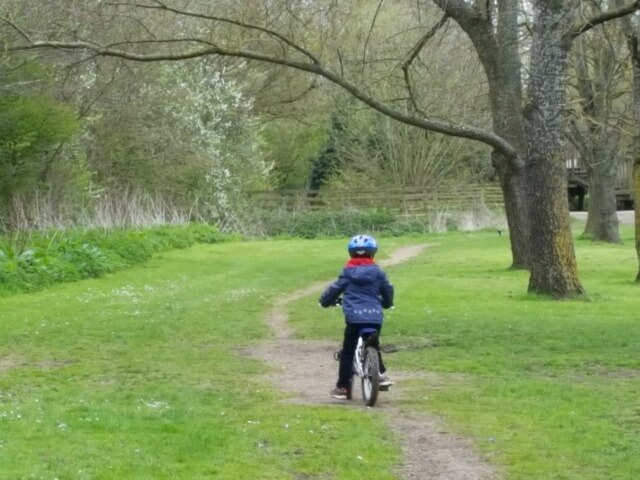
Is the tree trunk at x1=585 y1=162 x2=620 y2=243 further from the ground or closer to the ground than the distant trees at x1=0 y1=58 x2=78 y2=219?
closer to the ground

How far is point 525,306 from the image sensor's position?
20203mm

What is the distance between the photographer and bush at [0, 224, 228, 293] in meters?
22.9

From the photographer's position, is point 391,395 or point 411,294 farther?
point 411,294

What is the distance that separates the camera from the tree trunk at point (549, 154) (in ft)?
65.3

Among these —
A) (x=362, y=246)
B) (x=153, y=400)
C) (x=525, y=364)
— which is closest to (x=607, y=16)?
(x=525, y=364)

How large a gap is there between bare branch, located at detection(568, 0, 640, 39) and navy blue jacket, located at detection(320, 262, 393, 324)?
7.46 meters

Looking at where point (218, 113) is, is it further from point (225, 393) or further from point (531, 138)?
point (225, 393)

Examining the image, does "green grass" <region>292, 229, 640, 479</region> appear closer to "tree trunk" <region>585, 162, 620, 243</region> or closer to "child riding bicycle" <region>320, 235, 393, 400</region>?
"child riding bicycle" <region>320, 235, 393, 400</region>

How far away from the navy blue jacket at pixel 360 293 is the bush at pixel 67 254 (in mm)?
12133

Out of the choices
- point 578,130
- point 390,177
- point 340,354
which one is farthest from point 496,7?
point 390,177

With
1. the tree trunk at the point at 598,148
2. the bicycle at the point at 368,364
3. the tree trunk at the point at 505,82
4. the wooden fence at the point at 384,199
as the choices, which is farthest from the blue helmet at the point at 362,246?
the wooden fence at the point at 384,199

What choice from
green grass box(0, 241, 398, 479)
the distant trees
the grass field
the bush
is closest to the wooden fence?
the bush

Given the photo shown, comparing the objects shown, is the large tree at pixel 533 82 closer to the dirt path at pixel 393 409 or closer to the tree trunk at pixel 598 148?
the dirt path at pixel 393 409

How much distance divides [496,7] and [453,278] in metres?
6.08
